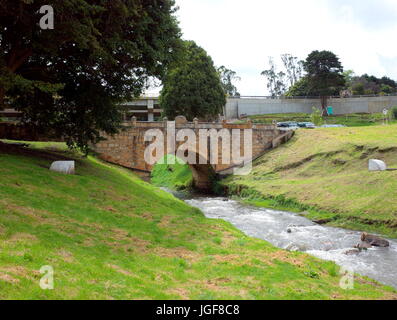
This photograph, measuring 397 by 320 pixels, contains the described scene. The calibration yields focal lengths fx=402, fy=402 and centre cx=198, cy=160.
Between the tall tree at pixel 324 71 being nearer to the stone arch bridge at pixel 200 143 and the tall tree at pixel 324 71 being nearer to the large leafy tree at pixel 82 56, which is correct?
the stone arch bridge at pixel 200 143

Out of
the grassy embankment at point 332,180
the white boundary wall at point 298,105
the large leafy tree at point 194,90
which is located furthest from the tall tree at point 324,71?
the grassy embankment at point 332,180

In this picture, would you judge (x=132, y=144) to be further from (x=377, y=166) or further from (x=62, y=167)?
(x=377, y=166)

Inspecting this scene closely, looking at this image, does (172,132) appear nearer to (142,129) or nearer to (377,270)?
(142,129)

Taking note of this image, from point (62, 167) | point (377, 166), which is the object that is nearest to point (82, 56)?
point (62, 167)

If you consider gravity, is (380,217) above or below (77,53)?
below

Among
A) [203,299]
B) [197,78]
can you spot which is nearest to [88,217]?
[203,299]

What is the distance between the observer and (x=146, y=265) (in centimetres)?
1085

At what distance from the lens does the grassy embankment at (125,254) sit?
8.62m

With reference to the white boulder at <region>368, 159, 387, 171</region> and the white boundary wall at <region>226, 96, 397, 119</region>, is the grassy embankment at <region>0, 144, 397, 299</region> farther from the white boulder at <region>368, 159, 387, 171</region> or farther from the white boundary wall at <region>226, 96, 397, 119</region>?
the white boundary wall at <region>226, 96, 397, 119</region>

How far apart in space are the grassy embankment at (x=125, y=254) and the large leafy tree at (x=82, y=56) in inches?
192

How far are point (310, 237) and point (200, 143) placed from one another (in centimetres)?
2354

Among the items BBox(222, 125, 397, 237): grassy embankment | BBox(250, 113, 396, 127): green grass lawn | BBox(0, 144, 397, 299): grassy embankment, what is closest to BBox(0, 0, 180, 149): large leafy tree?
BBox(0, 144, 397, 299): grassy embankment
